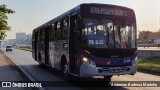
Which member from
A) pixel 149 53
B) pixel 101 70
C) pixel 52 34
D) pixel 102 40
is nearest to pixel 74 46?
pixel 102 40

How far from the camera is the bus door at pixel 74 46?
41.3 ft

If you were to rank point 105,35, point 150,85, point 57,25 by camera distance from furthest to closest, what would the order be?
point 57,25 → point 150,85 → point 105,35

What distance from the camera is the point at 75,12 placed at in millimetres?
13008

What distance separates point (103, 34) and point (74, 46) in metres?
1.67

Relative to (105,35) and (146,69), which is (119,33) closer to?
(105,35)

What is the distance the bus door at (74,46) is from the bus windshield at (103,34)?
1.47ft

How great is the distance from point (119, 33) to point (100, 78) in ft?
12.9

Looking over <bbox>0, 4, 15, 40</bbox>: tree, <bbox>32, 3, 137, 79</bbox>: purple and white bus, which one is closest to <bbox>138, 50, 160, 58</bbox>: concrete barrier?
<bbox>0, 4, 15, 40</bbox>: tree

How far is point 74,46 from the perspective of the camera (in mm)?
13227

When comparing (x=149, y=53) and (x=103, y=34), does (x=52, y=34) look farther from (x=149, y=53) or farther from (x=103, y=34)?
(x=149, y=53)

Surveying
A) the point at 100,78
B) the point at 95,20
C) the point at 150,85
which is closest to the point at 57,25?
the point at 100,78

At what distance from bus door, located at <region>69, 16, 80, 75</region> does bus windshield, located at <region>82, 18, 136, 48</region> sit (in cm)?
45

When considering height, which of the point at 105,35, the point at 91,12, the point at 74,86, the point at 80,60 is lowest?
the point at 74,86

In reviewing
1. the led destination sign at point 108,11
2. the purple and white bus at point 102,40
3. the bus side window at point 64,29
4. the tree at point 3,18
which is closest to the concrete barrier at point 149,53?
the tree at point 3,18
